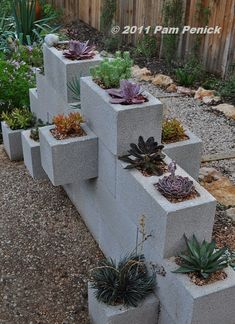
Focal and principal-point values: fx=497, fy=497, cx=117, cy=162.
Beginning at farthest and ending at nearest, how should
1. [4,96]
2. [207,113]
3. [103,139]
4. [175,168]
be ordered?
1. [207,113]
2. [4,96]
3. [103,139]
4. [175,168]

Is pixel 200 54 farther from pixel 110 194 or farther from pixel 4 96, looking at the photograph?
pixel 110 194

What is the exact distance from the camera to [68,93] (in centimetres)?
445

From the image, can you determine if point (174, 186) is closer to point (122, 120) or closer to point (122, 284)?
point (122, 120)

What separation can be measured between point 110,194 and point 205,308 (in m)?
1.25

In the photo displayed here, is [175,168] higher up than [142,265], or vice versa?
[175,168]

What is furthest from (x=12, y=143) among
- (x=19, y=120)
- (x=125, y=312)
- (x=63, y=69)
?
(x=125, y=312)

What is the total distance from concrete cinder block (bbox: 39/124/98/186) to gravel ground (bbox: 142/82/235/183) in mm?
1762

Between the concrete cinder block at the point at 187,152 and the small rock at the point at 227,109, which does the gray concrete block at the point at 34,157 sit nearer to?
the concrete cinder block at the point at 187,152

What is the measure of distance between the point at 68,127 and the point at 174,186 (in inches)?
46.4

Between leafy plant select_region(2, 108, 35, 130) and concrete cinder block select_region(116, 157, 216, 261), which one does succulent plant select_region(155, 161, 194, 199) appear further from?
leafy plant select_region(2, 108, 35, 130)

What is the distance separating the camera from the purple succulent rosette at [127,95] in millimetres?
3443

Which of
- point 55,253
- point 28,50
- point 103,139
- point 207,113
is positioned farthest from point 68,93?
point 28,50

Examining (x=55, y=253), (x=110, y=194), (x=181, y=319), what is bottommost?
(x=55, y=253)

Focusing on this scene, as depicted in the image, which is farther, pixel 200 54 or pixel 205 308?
pixel 200 54
